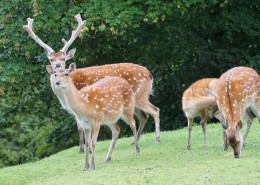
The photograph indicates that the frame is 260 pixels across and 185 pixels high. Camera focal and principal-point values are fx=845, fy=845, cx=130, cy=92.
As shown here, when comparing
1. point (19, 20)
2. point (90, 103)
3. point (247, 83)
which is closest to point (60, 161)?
point (90, 103)

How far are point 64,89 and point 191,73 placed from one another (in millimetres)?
9205

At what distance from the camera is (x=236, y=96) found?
11438 mm

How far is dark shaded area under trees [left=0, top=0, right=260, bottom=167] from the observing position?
17.0 meters

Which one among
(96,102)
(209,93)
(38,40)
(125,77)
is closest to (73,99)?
(96,102)

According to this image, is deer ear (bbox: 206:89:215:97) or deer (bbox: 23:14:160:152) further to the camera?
deer (bbox: 23:14:160:152)

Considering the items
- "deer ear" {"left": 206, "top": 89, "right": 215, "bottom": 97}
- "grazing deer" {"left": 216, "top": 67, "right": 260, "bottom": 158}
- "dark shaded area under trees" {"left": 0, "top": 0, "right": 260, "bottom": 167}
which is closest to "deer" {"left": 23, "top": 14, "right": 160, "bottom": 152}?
"deer ear" {"left": 206, "top": 89, "right": 215, "bottom": 97}

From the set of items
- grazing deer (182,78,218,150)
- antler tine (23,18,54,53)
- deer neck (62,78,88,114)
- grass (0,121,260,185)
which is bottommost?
grass (0,121,260,185)

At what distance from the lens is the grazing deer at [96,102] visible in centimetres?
1119

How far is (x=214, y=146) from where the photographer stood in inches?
501

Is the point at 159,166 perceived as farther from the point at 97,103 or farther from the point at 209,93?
the point at 209,93

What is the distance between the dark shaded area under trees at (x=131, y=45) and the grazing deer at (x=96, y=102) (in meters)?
4.58

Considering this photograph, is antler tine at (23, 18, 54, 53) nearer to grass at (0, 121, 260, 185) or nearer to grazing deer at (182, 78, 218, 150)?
grass at (0, 121, 260, 185)

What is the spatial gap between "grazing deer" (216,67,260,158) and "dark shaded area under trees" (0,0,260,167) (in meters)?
5.17

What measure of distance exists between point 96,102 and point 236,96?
190 centimetres
